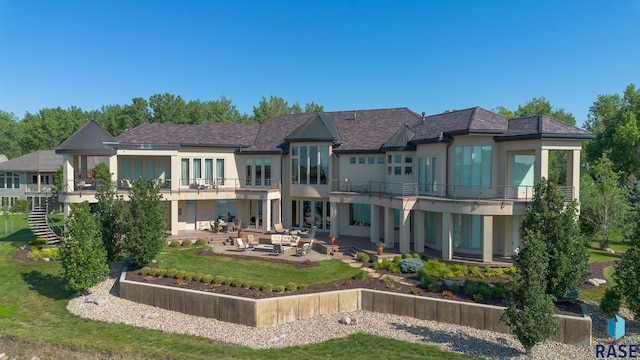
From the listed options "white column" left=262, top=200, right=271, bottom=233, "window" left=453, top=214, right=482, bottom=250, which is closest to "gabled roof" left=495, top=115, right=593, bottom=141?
"window" left=453, top=214, right=482, bottom=250

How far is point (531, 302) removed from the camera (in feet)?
42.7

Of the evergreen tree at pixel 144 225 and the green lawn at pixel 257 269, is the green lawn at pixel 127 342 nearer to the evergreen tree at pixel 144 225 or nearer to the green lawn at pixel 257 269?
the evergreen tree at pixel 144 225

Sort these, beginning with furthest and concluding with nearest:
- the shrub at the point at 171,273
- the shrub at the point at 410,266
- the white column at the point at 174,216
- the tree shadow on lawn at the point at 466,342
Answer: the white column at the point at 174,216 < the shrub at the point at 410,266 < the shrub at the point at 171,273 < the tree shadow on lawn at the point at 466,342

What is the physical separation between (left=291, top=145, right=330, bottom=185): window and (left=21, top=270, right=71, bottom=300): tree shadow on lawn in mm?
16652

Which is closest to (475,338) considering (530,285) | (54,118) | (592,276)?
(530,285)

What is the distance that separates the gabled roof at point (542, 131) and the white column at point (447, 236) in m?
5.35

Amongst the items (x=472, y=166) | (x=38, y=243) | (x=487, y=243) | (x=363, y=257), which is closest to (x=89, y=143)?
(x=38, y=243)

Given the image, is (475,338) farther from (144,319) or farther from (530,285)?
(144,319)

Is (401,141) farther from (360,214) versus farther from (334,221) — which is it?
(334,221)

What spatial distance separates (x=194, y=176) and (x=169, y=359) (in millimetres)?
21191

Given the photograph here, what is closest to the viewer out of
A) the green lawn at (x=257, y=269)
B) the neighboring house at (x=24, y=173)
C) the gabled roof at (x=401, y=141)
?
the green lawn at (x=257, y=269)

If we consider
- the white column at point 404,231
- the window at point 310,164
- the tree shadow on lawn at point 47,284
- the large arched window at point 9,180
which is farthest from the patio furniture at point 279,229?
the large arched window at point 9,180

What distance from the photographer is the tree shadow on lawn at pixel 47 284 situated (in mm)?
19219

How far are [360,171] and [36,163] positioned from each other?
1561 inches
